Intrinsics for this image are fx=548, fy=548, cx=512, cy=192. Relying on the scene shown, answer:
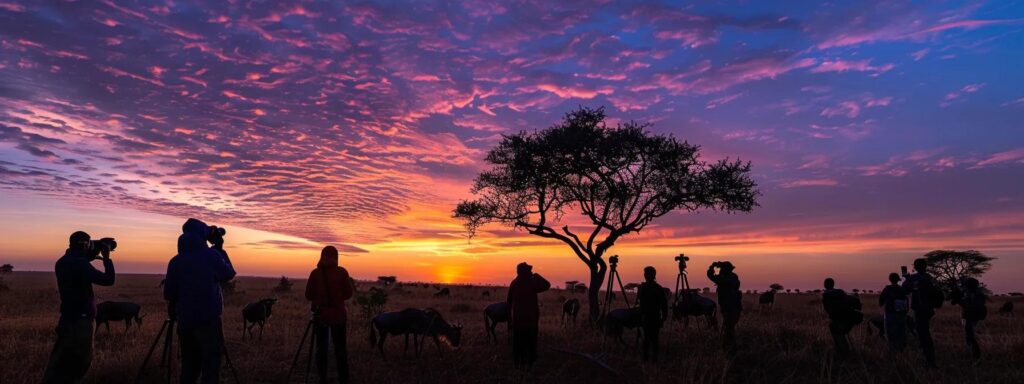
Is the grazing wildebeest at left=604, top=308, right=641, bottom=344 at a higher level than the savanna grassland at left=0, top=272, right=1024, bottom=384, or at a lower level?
higher

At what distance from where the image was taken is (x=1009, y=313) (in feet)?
109

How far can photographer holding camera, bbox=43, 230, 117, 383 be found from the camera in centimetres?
839

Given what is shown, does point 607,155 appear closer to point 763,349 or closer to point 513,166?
point 513,166

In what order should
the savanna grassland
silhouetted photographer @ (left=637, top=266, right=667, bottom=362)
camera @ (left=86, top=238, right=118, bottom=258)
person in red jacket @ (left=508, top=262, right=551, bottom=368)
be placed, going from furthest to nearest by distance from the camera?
silhouetted photographer @ (left=637, top=266, right=667, bottom=362) → person in red jacket @ (left=508, top=262, right=551, bottom=368) → the savanna grassland → camera @ (left=86, top=238, right=118, bottom=258)

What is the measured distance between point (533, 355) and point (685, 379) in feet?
12.2

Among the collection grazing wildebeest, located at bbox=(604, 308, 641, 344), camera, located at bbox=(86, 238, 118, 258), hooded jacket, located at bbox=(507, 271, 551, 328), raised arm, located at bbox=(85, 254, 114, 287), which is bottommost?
grazing wildebeest, located at bbox=(604, 308, 641, 344)

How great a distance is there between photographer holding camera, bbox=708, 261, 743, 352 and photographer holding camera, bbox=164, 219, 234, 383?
37.0 feet

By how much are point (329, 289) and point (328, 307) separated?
0.35 meters

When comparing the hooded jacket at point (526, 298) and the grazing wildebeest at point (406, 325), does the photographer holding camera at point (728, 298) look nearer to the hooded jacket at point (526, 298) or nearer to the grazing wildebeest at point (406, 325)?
the hooded jacket at point (526, 298)

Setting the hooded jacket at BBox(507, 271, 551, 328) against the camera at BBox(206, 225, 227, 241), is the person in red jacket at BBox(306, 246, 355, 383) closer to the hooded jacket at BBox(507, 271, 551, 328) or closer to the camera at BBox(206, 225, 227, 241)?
the camera at BBox(206, 225, 227, 241)

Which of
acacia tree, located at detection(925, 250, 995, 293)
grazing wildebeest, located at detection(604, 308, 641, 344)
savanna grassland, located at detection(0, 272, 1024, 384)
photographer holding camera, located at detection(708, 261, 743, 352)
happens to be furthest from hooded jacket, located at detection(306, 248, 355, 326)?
acacia tree, located at detection(925, 250, 995, 293)

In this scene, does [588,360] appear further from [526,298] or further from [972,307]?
[972,307]

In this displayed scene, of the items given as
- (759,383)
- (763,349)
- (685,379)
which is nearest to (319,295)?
(685,379)

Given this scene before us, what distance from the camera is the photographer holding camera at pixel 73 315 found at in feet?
27.5
